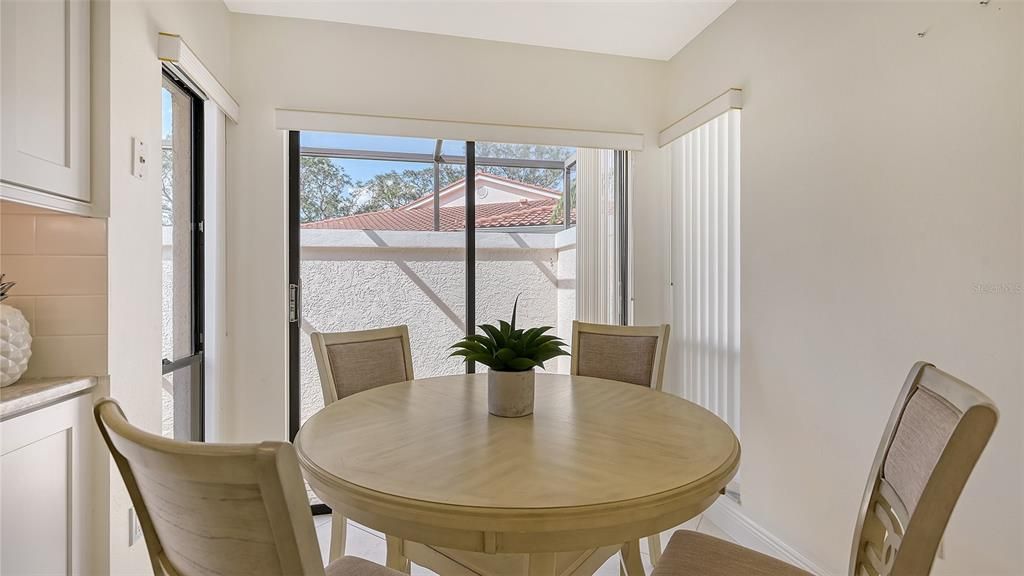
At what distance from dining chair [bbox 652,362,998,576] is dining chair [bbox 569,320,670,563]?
84 cm

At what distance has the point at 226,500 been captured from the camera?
621 millimetres

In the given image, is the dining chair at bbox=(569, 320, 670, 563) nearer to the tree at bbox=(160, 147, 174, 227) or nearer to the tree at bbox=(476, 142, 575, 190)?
the tree at bbox=(476, 142, 575, 190)

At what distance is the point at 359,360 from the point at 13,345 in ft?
3.27

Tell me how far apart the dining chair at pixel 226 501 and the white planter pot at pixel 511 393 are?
28.8 inches

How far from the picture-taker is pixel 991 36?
A: 1.31 m

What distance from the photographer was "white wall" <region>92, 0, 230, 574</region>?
4.77 feet

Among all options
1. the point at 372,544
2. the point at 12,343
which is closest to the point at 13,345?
the point at 12,343

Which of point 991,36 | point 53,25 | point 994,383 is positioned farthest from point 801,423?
point 53,25

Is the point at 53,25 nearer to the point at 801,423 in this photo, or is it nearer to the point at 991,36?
the point at 991,36

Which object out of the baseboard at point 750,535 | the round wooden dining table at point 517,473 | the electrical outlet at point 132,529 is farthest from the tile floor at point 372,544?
the electrical outlet at point 132,529

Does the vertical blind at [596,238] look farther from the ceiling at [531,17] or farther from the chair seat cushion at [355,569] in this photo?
the chair seat cushion at [355,569]

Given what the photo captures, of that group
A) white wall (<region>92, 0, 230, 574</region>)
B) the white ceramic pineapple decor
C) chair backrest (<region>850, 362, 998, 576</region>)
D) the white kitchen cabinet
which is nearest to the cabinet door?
white wall (<region>92, 0, 230, 574</region>)

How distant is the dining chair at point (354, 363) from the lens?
1835mm

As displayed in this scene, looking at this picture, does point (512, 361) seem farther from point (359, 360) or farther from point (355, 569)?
point (359, 360)
